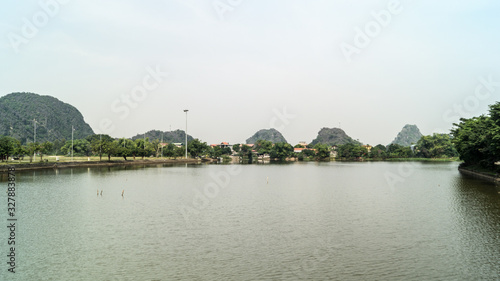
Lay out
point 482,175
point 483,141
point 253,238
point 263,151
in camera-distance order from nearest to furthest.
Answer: point 253,238 → point 483,141 → point 482,175 → point 263,151

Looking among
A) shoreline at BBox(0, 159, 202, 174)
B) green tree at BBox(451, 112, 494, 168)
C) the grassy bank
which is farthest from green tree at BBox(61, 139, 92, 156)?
green tree at BBox(451, 112, 494, 168)

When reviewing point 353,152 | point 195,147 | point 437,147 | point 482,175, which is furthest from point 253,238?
point 437,147

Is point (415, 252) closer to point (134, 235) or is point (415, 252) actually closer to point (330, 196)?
point (134, 235)

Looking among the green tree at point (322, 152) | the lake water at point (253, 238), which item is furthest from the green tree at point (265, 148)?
the lake water at point (253, 238)

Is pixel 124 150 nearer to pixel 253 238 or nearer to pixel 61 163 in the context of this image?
pixel 61 163

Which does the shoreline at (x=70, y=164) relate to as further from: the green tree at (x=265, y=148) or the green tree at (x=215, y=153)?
the green tree at (x=265, y=148)

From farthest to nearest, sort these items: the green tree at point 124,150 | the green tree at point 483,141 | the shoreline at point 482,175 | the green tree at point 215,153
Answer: the green tree at point 215,153 < the green tree at point 124,150 < the shoreline at point 482,175 < the green tree at point 483,141

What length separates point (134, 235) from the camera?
19547 millimetres

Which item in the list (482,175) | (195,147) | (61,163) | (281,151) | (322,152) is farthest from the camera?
(281,151)

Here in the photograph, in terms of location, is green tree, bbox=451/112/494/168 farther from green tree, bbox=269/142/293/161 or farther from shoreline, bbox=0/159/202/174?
green tree, bbox=269/142/293/161

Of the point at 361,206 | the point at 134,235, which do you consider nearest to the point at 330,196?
the point at 361,206

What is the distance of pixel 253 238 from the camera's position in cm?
1892

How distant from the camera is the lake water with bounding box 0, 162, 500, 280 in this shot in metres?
14.0

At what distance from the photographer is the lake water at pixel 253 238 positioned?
14031 millimetres
